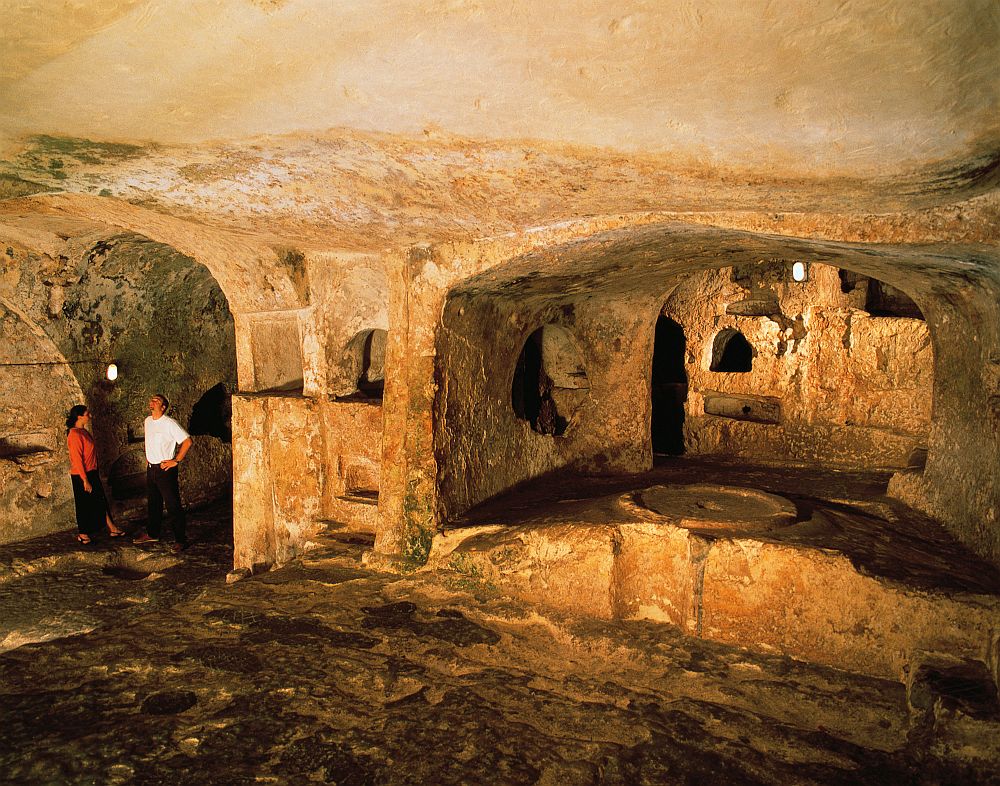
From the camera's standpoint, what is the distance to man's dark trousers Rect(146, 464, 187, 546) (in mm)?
6648

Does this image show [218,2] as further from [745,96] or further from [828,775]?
[828,775]

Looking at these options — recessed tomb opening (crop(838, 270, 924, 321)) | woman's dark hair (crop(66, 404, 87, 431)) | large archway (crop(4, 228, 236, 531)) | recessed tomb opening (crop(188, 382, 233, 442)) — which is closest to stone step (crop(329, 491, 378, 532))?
woman's dark hair (crop(66, 404, 87, 431))

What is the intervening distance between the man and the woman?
47cm

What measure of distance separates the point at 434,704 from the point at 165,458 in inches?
182

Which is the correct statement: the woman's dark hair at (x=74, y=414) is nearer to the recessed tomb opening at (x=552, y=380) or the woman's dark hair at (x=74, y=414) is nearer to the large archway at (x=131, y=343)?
the large archway at (x=131, y=343)

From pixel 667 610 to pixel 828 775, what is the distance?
1.24 m

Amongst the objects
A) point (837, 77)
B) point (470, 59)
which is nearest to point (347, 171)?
point (470, 59)

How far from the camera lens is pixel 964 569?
331cm

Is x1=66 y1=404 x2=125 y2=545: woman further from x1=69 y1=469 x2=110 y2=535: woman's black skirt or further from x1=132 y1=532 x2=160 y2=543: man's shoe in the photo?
x1=132 y1=532 x2=160 y2=543: man's shoe

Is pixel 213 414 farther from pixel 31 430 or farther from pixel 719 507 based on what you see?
pixel 719 507

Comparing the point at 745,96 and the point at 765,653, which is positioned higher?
the point at 745,96

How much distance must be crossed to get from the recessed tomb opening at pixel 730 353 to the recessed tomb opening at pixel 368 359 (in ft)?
12.5

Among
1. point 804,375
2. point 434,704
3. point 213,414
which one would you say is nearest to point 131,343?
point 213,414

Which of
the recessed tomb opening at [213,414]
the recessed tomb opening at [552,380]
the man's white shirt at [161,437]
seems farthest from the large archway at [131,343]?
the recessed tomb opening at [552,380]
